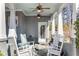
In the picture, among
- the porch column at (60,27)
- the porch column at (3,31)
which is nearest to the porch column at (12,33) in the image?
the porch column at (3,31)

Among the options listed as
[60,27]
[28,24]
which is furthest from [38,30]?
[60,27]

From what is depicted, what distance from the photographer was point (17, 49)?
390cm

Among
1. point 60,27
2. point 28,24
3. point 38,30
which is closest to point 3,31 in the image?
point 28,24

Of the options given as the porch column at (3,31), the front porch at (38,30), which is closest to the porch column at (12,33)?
the front porch at (38,30)

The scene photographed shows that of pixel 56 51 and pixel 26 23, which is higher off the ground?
pixel 26 23

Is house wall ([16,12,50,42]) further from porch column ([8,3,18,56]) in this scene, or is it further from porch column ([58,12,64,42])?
porch column ([58,12,64,42])

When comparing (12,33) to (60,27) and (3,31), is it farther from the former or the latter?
(60,27)

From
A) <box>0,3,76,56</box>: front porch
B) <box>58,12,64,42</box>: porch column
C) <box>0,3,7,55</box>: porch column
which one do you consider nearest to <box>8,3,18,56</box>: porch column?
<box>0,3,76,56</box>: front porch

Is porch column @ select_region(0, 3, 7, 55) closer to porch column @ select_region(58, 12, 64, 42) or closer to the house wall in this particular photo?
the house wall

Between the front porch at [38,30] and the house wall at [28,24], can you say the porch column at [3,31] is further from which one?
the house wall at [28,24]

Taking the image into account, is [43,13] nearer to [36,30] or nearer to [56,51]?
[36,30]

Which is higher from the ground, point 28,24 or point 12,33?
point 28,24

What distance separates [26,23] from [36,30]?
0.71ft

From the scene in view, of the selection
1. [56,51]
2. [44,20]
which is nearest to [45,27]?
[44,20]
